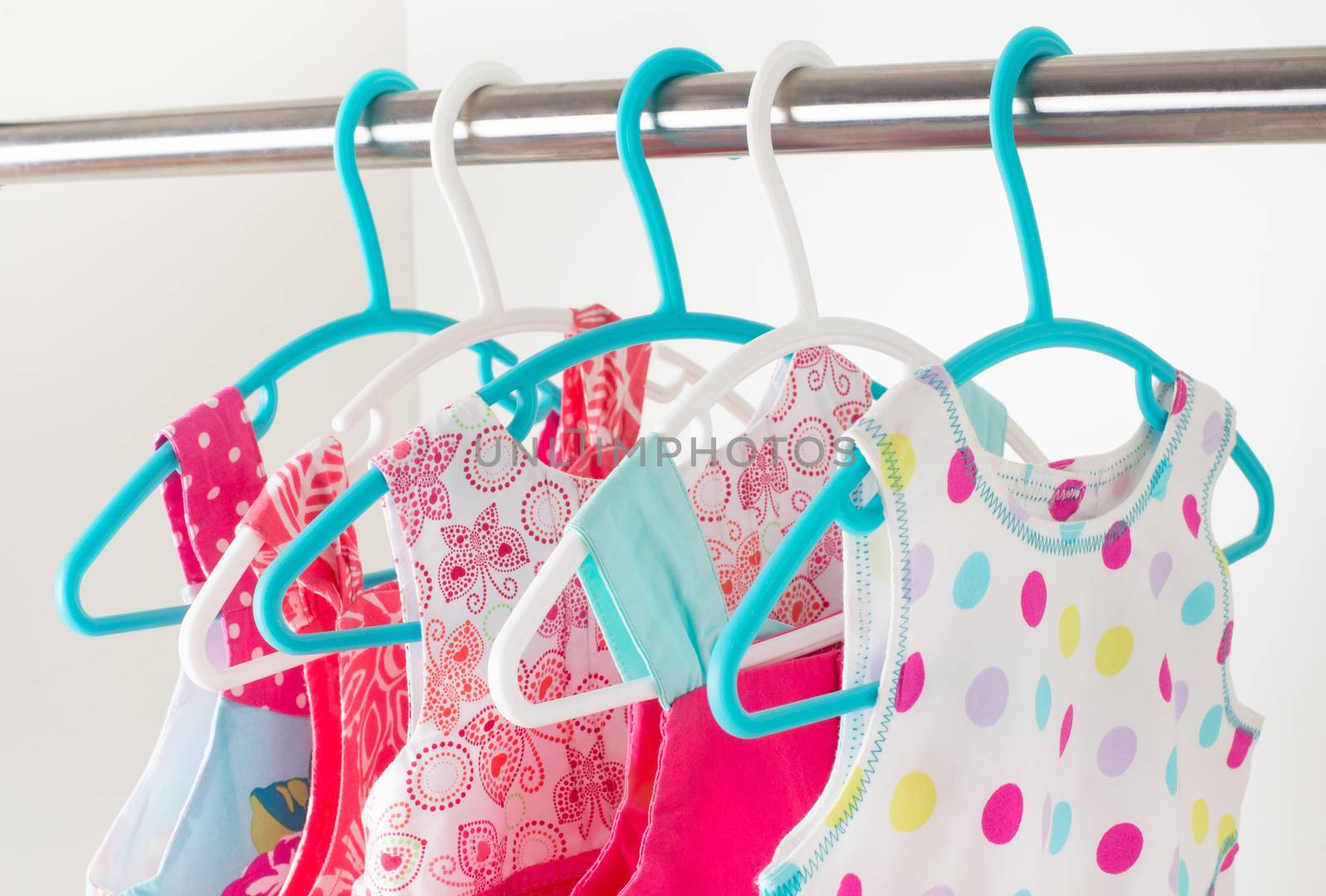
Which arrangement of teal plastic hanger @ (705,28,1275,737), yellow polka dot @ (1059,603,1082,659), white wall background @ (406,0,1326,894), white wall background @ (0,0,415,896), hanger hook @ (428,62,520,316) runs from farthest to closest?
white wall background @ (0,0,415,896), white wall background @ (406,0,1326,894), hanger hook @ (428,62,520,316), yellow polka dot @ (1059,603,1082,659), teal plastic hanger @ (705,28,1275,737)

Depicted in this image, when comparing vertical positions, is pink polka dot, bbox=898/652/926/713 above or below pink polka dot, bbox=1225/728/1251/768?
above

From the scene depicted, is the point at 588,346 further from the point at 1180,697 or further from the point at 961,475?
the point at 1180,697

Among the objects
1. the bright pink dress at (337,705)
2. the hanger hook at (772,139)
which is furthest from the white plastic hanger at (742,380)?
the bright pink dress at (337,705)

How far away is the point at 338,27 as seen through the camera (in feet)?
5.46

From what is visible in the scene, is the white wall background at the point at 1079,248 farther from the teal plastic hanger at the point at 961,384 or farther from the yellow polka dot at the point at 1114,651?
the yellow polka dot at the point at 1114,651

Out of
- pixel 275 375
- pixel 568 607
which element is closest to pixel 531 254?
pixel 275 375

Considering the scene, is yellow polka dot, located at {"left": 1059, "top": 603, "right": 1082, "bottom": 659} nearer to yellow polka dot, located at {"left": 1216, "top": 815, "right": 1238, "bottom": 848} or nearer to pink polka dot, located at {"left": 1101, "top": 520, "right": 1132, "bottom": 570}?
pink polka dot, located at {"left": 1101, "top": 520, "right": 1132, "bottom": 570}

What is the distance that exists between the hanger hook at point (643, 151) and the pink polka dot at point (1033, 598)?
0.21 m

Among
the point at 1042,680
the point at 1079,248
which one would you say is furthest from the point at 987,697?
the point at 1079,248

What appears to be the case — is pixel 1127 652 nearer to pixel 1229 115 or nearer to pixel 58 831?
pixel 1229 115

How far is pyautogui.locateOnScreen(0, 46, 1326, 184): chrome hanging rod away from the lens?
0.52 meters

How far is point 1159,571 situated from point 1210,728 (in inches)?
4.0

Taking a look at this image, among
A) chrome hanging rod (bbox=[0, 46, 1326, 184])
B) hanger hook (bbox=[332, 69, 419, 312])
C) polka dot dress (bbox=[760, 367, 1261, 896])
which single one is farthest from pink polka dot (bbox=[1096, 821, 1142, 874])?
hanger hook (bbox=[332, 69, 419, 312])

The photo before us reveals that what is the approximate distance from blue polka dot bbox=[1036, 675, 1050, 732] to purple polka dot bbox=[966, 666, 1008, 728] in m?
0.03
